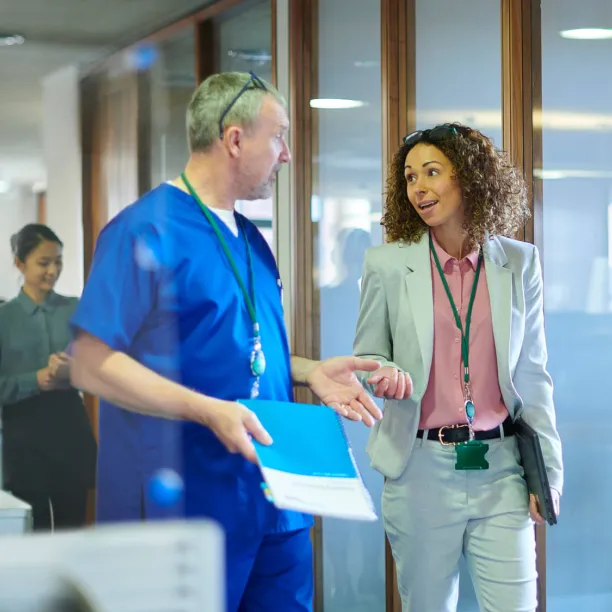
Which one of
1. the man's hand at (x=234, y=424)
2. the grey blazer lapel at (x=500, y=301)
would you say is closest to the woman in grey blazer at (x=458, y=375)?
the grey blazer lapel at (x=500, y=301)

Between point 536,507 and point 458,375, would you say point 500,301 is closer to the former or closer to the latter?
point 458,375

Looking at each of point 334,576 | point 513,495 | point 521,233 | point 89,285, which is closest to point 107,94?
point 89,285

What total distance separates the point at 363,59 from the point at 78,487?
94.9 inches

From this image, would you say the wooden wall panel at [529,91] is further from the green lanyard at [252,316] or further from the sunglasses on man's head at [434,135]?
the green lanyard at [252,316]

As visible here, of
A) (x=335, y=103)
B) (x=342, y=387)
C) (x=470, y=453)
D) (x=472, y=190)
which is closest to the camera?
(x=342, y=387)

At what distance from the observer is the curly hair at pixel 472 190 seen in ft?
5.99

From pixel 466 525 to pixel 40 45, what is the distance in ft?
4.44

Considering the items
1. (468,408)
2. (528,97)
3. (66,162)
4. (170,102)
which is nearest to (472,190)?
(468,408)

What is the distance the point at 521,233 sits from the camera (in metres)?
2.30

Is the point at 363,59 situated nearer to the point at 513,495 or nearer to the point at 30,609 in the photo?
the point at 513,495

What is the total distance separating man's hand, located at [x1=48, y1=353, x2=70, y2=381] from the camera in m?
0.72

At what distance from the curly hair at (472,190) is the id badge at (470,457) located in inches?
15.3

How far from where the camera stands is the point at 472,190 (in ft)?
6.00

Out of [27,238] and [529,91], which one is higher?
[529,91]
